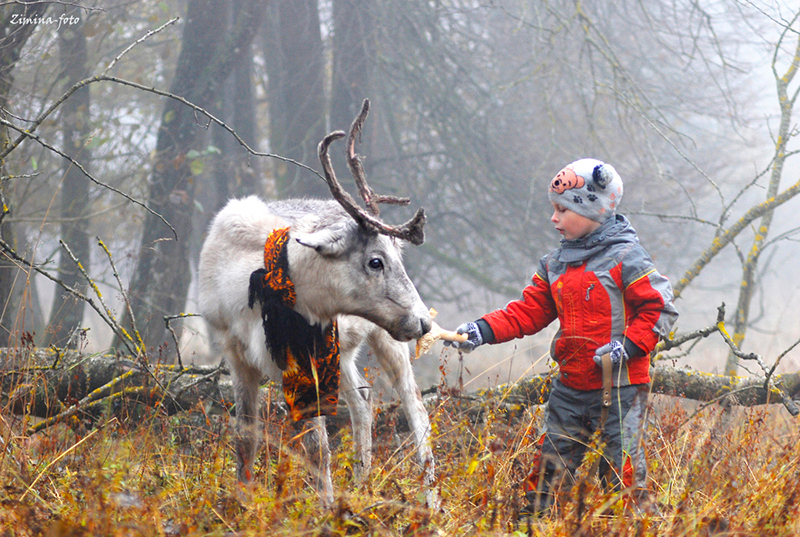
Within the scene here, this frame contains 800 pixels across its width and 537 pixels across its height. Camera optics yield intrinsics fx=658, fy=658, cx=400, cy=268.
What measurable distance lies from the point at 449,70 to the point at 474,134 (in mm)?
1118

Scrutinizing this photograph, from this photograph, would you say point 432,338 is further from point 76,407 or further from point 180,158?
point 180,158

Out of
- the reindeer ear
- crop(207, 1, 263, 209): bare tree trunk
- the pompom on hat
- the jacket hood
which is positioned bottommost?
the reindeer ear

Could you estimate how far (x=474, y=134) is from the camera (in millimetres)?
11016

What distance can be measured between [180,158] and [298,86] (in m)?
3.61

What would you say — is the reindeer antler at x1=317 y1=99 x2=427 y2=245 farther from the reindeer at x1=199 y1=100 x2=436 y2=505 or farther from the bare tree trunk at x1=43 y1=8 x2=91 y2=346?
the bare tree trunk at x1=43 y1=8 x2=91 y2=346

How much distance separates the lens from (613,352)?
3150 millimetres

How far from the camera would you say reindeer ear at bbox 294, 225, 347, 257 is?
3.16 m

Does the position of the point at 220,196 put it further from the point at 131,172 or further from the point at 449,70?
the point at 449,70

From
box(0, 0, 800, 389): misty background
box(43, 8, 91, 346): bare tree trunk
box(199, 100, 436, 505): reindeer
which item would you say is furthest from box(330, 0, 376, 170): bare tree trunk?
box(199, 100, 436, 505): reindeer

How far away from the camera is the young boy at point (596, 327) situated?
3.19 meters

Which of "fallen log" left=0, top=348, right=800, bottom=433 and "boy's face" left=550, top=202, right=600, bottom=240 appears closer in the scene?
"boy's face" left=550, top=202, right=600, bottom=240

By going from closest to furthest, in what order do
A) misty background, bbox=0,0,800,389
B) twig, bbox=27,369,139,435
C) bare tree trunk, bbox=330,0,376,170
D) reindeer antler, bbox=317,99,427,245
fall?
reindeer antler, bbox=317,99,427,245
twig, bbox=27,369,139,435
misty background, bbox=0,0,800,389
bare tree trunk, bbox=330,0,376,170

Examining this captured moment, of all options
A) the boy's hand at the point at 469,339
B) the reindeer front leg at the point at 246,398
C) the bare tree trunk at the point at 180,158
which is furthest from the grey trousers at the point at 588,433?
the bare tree trunk at the point at 180,158

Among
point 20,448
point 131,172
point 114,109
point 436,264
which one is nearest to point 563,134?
point 436,264
